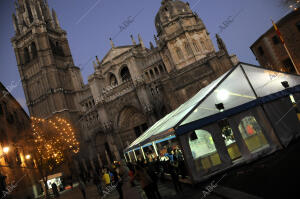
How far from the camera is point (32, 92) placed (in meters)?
44.4

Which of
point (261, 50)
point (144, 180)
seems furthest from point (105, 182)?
point (261, 50)

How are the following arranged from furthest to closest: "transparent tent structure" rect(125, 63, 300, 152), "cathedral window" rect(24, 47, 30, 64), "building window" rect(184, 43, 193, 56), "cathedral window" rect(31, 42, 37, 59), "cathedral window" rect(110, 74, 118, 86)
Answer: "cathedral window" rect(24, 47, 30, 64) < "cathedral window" rect(31, 42, 37, 59) < "cathedral window" rect(110, 74, 118, 86) < "building window" rect(184, 43, 193, 56) < "transparent tent structure" rect(125, 63, 300, 152)

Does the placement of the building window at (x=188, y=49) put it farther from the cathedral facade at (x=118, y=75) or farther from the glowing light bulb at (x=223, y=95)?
the glowing light bulb at (x=223, y=95)

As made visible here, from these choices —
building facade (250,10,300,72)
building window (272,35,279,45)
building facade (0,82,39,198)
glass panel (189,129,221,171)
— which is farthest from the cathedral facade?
building facade (0,82,39,198)

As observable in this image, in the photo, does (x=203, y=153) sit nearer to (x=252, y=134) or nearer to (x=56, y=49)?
(x=252, y=134)

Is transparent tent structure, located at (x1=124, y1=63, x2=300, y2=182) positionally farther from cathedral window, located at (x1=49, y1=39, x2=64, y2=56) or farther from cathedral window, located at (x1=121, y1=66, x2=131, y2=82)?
cathedral window, located at (x1=49, y1=39, x2=64, y2=56)

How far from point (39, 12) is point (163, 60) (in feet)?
119

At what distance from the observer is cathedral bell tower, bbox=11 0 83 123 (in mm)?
41250

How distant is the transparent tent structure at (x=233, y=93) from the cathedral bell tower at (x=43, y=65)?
118ft

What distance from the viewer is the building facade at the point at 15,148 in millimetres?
15211

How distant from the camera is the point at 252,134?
8547mm

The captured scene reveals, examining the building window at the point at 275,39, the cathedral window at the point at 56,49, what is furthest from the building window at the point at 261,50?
the cathedral window at the point at 56,49

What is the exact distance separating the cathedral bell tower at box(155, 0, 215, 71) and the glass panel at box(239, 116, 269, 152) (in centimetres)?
2074

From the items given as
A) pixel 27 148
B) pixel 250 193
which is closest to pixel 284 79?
pixel 250 193
